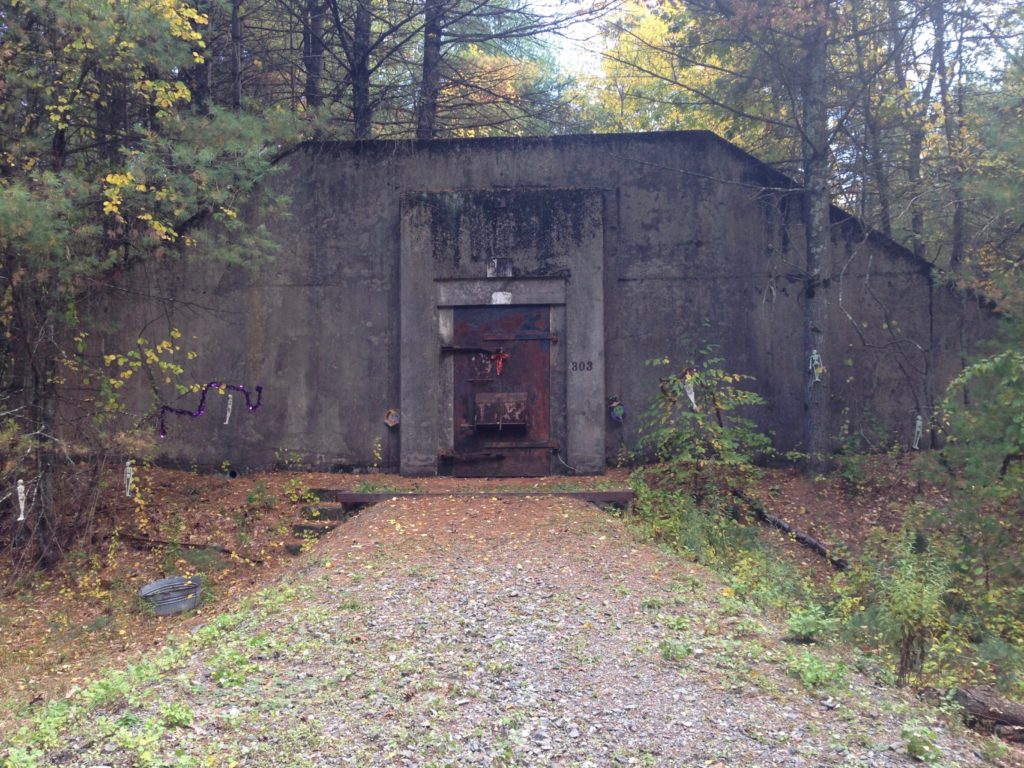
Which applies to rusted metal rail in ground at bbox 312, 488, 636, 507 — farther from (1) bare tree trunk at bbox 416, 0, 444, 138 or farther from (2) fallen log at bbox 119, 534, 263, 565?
(1) bare tree trunk at bbox 416, 0, 444, 138

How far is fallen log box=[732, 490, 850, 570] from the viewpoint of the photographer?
8.85 meters

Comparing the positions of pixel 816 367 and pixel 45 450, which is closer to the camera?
pixel 45 450

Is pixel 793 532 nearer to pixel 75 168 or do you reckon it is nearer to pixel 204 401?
pixel 204 401

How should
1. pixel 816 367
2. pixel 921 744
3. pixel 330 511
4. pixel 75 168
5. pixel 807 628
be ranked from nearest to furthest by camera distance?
pixel 921 744 → pixel 807 628 → pixel 75 168 → pixel 330 511 → pixel 816 367

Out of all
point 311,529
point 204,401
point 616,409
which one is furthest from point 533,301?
point 204,401

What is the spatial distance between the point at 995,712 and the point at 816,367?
5.99m

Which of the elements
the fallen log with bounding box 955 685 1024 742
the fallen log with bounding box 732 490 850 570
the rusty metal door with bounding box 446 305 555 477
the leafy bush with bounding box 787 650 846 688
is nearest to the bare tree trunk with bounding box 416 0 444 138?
the rusty metal door with bounding box 446 305 555 477

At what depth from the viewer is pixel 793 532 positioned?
9430 millimetres

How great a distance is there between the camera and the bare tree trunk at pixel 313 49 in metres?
14.6

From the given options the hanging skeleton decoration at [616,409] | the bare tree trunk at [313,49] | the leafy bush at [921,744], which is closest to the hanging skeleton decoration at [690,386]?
the hanging skeleton decoration at [616,409]

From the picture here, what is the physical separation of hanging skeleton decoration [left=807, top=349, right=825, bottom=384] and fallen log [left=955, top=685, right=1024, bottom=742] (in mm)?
5706

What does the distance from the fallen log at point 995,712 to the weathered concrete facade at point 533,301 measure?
6.11m

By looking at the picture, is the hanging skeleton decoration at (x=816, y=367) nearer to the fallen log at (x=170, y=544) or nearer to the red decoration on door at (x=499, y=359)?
the red decoration on door at (x=499, y=359)

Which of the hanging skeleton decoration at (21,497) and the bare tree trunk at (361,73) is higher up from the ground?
the bare tree trunk at (361,73)
